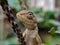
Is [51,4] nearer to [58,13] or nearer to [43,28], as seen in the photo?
[58,13]

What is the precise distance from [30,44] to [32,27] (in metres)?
0.06

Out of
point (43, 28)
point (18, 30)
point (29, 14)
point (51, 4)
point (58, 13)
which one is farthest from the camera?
point (51, 4)

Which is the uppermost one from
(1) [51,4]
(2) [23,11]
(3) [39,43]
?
(2) [23,11]

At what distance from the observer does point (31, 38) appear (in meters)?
0.78

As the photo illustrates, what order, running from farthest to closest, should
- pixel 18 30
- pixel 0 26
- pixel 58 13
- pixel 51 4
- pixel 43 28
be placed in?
pixel 51 4
pixel 58 13
pixel 43 28
pixel 0 26
pixel 18 30

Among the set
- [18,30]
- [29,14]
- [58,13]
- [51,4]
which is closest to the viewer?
[18,30]

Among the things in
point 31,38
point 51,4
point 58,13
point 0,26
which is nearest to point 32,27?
point 31,38

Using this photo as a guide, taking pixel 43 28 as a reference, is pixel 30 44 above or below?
above

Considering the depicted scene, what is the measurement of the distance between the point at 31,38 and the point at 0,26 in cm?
17

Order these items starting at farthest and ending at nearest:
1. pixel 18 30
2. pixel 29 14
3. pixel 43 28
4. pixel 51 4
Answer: pixel 51 4, pixel 43 28, pixel 29 14, pixel 18 30

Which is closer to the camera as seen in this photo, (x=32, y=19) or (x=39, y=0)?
(x=32, y=19)

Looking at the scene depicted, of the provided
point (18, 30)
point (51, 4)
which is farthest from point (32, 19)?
point (51, 4)

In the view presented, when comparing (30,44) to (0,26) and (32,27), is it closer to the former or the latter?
(32,27)

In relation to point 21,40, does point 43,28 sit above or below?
below
